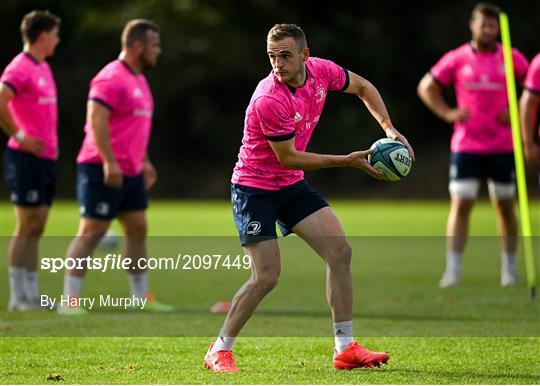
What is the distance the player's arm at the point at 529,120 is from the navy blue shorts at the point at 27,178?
13.4ft

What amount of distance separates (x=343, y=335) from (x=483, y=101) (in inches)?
195

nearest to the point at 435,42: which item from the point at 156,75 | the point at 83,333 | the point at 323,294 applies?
the point at 156,75

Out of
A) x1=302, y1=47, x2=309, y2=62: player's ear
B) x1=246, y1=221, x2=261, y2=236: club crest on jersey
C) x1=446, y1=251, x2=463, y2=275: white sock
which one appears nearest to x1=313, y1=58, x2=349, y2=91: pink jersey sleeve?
x1=302, y1=47, x2=309, y2=62: player's ear

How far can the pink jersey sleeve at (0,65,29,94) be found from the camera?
8.88 metres

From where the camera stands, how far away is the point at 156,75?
31141 millimetres

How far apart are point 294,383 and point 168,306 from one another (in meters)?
3.53

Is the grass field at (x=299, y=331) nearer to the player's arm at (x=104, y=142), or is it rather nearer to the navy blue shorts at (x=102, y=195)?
the navy blue shorts at (x=102, y=195)

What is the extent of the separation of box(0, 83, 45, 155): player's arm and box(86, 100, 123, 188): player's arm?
586mm

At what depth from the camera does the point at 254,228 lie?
6.16 metres

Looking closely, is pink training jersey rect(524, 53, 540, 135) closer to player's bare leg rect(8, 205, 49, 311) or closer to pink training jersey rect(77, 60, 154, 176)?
pink training jersey rect(77, 60, 154, 176)

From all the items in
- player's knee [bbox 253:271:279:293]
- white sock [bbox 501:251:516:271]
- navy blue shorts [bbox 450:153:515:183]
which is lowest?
white sock [bbox 501:251:516:271]

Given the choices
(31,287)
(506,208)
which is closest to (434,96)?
(506,208)

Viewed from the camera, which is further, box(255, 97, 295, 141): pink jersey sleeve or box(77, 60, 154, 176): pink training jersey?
box(77, 60, 154, 176): pink training jersey

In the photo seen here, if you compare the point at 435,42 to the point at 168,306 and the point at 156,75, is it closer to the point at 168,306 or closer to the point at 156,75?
the point at 156,75
